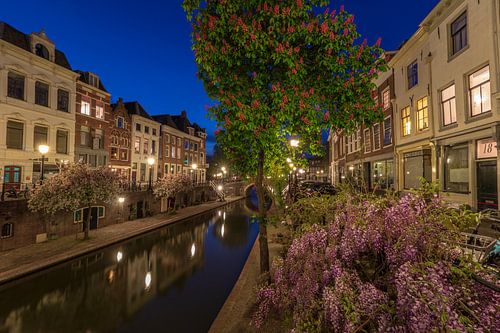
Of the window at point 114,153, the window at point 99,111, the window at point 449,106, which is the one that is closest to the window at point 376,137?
the window at point 449,106

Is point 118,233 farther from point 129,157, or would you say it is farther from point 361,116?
point 361,116

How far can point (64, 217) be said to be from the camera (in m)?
18.8

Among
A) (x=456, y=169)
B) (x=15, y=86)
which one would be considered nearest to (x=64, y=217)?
(x=15, y=86)

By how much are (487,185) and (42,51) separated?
3503 cm

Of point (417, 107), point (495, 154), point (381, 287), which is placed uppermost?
point (417, 107)

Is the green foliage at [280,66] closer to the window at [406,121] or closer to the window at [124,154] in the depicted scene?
the window at [406,121]

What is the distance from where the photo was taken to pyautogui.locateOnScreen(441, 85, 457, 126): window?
1393 cm

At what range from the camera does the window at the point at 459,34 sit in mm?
12846

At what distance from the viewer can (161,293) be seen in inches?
533

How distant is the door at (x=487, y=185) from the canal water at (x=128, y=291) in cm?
1092

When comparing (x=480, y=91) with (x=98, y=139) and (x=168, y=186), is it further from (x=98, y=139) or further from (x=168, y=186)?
(x=98, y=139)

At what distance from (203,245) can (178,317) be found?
11399 mm

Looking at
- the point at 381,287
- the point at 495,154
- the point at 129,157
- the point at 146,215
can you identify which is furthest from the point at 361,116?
the point at 129,157

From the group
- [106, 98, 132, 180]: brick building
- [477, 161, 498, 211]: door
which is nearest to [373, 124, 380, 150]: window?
[477, 161, 498, 211]: door
